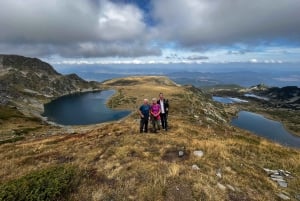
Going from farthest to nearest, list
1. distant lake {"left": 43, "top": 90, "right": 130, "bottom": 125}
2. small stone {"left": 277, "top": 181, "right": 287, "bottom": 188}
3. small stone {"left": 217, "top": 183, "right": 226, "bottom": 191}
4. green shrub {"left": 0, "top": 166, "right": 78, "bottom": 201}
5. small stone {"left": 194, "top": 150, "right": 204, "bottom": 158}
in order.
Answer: distant lake {"left": 43, "top": 90, "right": 130, "bottom": 125} → small stone {"left": 194, "top": 150, "right": 204, "bottom": 158} → small stone {"left": 277, "top": 181, "right": 287, "bottom": 188} → small stone {"left": 217, "top": 183, "right": 226, "bottom": 191} → green shrub {"left": 0, "top": 166, "right": 78, "bottom": 201}

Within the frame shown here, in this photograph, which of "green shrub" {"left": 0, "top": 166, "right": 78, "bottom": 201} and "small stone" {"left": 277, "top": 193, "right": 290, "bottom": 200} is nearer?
"green shrub" {"left": 0, "top": 166, "right": 78, "bottom": 201}

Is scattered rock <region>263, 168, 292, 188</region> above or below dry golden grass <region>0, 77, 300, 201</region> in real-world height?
below

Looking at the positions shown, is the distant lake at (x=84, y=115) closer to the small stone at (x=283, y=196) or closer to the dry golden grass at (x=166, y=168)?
the dry golden grass at (x=166, y=168)

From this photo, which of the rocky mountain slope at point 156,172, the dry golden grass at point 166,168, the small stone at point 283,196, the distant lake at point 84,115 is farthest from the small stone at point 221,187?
the distant lake at point 84,115

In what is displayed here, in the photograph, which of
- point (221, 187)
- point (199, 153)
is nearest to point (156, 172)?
point (221, 187)

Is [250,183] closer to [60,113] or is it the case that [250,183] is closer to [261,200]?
[261,200]

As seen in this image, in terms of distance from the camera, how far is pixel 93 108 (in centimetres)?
18962

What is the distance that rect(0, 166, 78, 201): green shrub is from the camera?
10.8 m

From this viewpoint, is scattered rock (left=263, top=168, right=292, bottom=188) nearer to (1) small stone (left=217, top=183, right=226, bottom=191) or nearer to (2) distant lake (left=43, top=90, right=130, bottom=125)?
(1) small stone (left=217, top=183, right=226, bottom=191)

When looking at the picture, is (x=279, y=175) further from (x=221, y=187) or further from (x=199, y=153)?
(x=221, y=187)

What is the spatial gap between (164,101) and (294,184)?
14.0m

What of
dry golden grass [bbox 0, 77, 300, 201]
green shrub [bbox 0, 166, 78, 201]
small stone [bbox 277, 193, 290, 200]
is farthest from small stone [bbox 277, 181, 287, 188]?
green shrub [bbox 0, 166, 78, 201]

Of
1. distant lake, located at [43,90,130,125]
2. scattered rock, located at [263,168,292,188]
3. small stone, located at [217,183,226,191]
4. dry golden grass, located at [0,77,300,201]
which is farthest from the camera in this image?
distant lake, located at [43,90,130,125]

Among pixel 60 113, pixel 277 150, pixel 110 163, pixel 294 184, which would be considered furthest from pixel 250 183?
pixel 60 113
